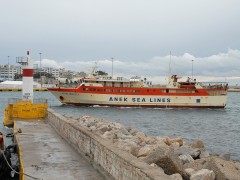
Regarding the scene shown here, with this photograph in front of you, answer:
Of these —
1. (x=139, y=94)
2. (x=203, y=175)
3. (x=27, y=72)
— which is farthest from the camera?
(x=139, y=94)

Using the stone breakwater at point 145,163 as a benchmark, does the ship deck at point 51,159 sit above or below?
below

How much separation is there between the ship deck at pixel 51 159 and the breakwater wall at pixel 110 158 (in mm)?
205

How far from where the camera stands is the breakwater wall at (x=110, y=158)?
5359 millimetres

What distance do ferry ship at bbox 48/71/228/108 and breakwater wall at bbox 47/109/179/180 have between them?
40.5 meters

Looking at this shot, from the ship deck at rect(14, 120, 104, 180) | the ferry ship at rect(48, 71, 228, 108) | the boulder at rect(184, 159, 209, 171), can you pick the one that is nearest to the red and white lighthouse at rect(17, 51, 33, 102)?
the ship deck at rect(14, 120, 104, 180)

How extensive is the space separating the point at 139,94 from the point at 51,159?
44.5m

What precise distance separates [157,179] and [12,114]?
13.6 metres

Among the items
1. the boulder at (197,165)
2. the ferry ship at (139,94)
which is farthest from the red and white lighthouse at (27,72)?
the ferry ship at (139,94)

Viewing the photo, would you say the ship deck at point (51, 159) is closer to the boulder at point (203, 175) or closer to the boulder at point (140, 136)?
the boulder at point (203, 175)

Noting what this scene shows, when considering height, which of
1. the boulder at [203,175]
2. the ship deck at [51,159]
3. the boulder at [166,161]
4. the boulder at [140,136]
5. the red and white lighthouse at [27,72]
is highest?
the red and white lighthouse at [27,72]

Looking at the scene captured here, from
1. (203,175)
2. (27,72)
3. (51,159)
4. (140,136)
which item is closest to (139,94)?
(27,72)

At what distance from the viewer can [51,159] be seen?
28.2ft

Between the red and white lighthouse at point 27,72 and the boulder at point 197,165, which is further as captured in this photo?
the red and white lighthouse at point 27,72

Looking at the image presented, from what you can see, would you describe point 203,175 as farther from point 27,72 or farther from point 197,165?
point 27,72
